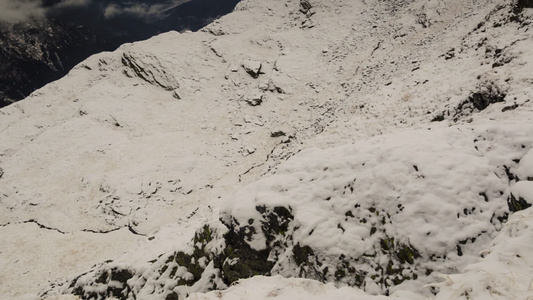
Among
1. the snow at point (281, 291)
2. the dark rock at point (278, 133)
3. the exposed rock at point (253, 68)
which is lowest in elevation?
the dark rock at point (278, 133)

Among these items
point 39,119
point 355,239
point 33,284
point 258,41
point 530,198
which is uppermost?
point 258,41

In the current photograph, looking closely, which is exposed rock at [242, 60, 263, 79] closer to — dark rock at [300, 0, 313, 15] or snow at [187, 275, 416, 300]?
dark rock at [300, 0, 313, 15]

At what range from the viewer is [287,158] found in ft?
50.4

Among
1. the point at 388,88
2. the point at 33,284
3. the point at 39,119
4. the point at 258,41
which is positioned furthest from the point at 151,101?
the point at 388,88

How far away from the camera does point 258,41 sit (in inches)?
1143

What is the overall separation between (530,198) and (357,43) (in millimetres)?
24912

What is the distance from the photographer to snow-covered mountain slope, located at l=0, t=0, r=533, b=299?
4762 mm

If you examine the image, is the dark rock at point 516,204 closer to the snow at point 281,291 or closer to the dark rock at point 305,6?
the snow at point 281,291

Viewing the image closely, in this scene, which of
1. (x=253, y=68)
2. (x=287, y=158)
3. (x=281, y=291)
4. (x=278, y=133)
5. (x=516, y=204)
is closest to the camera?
(x=516, y=204)

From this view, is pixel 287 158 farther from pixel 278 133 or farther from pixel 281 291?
pixel 281 291

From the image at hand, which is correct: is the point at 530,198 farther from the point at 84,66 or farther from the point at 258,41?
the point at 84,66

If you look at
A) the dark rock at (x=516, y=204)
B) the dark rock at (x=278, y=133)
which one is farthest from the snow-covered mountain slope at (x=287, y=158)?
the dark rock at (x=278, y=133)

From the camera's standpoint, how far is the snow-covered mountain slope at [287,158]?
4.76 metres

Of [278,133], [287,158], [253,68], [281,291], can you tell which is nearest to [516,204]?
[281,291]
